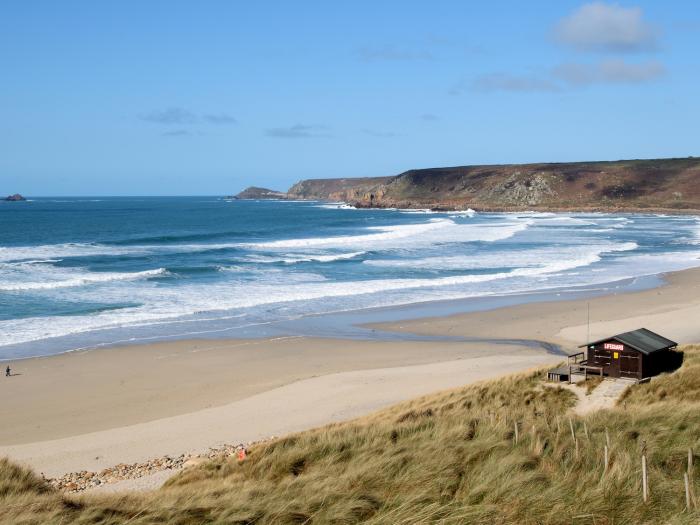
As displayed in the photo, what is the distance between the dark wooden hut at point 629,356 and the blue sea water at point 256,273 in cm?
1209

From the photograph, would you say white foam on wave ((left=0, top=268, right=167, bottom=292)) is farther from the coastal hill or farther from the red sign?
the coastal hill

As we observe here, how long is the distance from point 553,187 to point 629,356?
137m

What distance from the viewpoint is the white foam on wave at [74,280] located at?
115 feet

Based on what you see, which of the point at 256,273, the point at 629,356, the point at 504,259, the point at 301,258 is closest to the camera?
the point at 629,356

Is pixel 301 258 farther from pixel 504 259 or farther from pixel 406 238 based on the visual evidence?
pixel 406 238

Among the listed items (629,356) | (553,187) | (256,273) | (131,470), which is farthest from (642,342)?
(553,187)

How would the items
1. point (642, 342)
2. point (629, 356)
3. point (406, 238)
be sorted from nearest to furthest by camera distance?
point (629, 356)
point (642, 342)
point (406, 238)

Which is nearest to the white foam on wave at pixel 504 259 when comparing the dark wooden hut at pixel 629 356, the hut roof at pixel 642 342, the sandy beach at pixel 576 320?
the sandy beach at pixel 576 320

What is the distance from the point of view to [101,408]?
58.6 ft

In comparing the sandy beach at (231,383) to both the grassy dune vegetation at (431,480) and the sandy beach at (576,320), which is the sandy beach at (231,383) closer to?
the sandy beach at (576,320)

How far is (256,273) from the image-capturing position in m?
41.6

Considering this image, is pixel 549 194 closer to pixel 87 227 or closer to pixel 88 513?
pixel 87 227

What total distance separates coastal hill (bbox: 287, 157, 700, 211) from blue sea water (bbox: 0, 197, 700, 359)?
63780 mm

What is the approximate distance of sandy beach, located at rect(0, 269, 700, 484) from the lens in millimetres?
15492
